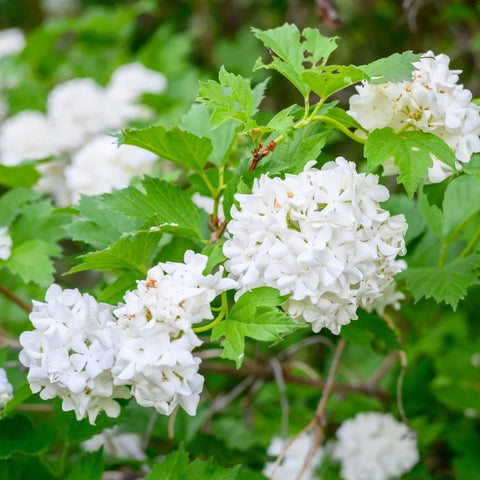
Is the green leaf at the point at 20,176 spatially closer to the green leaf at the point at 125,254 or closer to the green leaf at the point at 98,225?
the green leaf at the point at 98,225

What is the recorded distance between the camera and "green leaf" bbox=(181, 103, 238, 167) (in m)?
1.45

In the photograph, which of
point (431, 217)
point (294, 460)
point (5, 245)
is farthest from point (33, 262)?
point (294, 460)

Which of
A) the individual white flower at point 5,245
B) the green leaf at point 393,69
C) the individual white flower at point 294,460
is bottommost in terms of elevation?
the individual white flower at point 294,460

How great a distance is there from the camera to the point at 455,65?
3150 mm

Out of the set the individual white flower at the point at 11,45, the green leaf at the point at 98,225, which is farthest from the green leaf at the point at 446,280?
the individual white flower at the point at 11,45

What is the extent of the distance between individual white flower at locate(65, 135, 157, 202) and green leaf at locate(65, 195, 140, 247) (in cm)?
72

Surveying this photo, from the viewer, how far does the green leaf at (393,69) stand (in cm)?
111

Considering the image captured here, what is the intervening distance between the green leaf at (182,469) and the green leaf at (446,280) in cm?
50

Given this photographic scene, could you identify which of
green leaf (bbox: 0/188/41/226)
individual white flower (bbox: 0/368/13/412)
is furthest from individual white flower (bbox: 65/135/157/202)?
individual white flower (bbox: 0/368/13/412)

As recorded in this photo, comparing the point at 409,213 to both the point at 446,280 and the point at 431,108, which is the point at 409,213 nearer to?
the point at 446,280

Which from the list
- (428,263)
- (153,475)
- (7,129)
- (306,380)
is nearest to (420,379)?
(306,380)

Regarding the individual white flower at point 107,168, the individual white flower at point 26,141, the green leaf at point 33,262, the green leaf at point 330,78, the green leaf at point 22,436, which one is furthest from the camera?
the individual white flower at point 26,141

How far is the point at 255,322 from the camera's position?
42.4 inches

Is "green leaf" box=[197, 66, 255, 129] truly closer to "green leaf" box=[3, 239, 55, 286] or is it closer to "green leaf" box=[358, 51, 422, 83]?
"green leaf" box=[358, 51, 422, 83]
